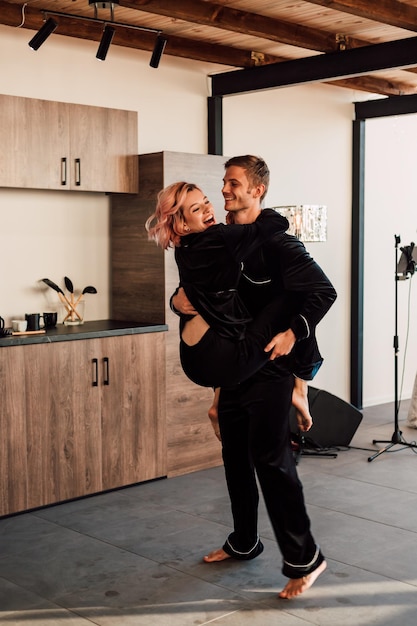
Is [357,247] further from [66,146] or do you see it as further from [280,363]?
[280,363]

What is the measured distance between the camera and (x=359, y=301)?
24.5 feet

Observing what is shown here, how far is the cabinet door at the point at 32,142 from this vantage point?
4812 millimetres

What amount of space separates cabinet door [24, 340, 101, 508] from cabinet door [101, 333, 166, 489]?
0.09m

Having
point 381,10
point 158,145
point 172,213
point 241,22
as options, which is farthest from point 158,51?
point 172,213

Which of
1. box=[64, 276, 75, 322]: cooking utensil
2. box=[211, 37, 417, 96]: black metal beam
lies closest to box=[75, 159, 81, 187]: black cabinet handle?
box=[64, 276, 75, 322]: cooking utensil

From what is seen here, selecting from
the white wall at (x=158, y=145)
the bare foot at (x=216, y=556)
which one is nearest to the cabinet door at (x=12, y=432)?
the white wall at (x=158, y=145)

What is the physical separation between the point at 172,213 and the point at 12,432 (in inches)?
74.3

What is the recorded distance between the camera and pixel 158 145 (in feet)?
19.6

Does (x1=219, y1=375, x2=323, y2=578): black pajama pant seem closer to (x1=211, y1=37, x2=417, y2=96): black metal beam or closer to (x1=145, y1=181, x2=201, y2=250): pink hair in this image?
(x1=145, y1=181, x2=201, y2=250): pink hair

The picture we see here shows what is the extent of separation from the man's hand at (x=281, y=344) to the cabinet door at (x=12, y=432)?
5.80ft

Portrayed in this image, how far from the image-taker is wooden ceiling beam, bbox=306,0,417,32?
14.8 feet

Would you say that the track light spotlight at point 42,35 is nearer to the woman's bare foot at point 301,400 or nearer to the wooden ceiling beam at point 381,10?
the wooden ceiling beam at point 381,10

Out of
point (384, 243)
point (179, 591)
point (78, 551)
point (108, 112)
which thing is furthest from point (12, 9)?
point (384, 243)

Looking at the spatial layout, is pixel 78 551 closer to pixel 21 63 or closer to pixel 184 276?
pixel 184 276
